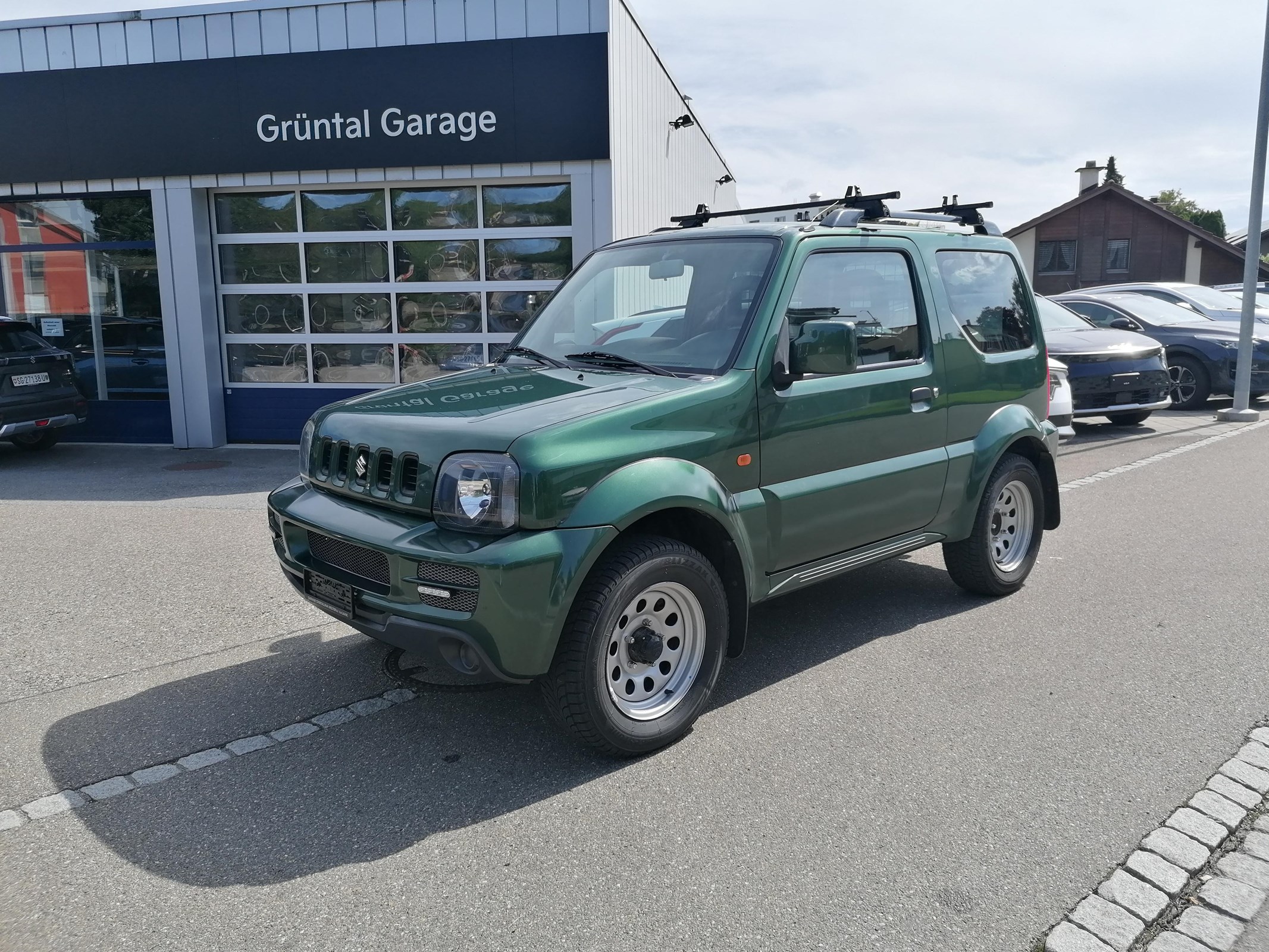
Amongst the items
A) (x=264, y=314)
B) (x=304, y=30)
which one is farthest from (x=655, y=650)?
(x=304, y=30)

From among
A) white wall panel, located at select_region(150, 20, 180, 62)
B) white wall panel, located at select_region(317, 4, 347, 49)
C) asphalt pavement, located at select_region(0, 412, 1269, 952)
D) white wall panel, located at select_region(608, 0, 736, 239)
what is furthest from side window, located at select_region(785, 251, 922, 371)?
white wall panel, located at select_region(150, 20, 180, 62)

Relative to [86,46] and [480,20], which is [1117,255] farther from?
[86,46]

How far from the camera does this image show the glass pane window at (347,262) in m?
11.6

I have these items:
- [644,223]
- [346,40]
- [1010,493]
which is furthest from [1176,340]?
[346,40]

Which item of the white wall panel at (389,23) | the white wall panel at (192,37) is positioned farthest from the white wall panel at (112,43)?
the white wall panel at (389,23)

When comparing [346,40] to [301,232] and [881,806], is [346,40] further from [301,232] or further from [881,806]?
[881,806]

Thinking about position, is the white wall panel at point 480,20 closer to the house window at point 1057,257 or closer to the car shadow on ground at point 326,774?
the car shadow on ground at point 326,774

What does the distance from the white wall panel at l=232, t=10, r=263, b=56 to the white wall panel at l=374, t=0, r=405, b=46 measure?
137 centimetres

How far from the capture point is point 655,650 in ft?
12.7

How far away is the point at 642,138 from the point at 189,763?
9.83 meters

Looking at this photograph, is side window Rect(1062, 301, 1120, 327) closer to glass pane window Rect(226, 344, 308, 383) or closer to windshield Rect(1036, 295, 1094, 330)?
windshield Rect(1036, 295, 1094, 330)

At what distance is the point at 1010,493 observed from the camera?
225 inches

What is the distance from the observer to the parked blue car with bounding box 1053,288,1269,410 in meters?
14.5

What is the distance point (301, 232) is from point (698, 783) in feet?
32.1
